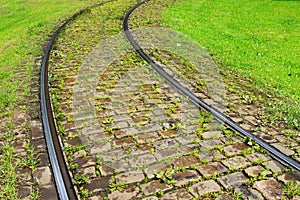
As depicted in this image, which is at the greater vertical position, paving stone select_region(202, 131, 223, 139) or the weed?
paving stone select_region(202, 131, 223, 139)

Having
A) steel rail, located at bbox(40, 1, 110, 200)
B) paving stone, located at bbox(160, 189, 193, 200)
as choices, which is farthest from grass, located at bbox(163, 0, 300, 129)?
steel rail, located at bbox(40, 1, 110, 200)

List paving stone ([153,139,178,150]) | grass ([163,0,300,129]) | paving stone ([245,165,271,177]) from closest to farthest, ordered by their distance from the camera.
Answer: paving stone ([245,165,271,177]) → paving stone ([153,139,178,150]) → grass ([163,0,300,129])

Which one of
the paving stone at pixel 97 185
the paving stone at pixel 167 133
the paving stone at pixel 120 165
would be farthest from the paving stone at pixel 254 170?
the paving stone at pixel 97 185

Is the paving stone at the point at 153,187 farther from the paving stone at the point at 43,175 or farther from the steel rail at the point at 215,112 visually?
the steel rail at the point at 215,112

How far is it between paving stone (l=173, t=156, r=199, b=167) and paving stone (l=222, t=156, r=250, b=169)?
16.4 inches

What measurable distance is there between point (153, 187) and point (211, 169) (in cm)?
89

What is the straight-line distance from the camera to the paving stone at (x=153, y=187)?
4.45m

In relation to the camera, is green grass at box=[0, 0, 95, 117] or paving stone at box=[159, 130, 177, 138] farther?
green grass at box=[0, 0, 95, 117]

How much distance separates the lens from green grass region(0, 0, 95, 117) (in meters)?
8.21

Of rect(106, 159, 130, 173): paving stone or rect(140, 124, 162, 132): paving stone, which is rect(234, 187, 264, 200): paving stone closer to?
rect(106, 159, 130, 173): paving stone

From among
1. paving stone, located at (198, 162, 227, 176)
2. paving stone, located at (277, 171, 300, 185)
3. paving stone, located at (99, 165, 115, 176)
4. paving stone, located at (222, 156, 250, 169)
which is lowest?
paving stone, located at (277, 171, 300, 185)

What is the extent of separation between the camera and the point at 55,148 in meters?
5.31

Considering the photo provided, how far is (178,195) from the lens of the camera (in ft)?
14.4

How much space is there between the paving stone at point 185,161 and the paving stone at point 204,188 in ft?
1.48
